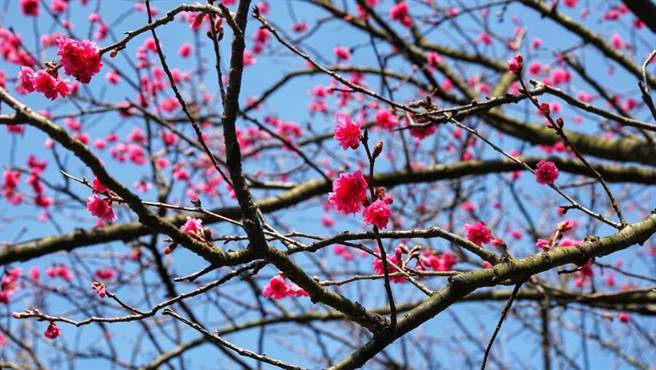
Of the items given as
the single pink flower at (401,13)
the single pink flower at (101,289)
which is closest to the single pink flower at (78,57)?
the single pink flower at (101,289)

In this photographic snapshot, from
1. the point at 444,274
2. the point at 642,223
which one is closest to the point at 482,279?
the point at 444,274

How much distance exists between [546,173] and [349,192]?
97cm

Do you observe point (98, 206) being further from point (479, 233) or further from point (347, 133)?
point (479, 233)

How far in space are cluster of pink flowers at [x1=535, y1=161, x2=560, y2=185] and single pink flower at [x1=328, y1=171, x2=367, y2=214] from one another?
36.0 inches

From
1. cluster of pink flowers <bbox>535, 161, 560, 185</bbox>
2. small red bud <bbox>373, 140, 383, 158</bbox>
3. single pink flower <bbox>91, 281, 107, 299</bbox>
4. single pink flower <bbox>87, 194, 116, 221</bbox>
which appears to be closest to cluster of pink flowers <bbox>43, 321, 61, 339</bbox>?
single pink flower <bbox>91, 281, 107, 299</bbox>

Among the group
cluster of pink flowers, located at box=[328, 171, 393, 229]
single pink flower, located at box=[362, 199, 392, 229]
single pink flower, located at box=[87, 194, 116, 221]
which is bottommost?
single pink flower, located at box=[362, 199, 392, 229]

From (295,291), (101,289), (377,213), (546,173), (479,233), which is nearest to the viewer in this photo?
(377,213)

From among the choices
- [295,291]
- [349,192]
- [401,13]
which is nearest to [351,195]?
[349,192]

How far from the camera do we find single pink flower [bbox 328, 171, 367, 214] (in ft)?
5.74

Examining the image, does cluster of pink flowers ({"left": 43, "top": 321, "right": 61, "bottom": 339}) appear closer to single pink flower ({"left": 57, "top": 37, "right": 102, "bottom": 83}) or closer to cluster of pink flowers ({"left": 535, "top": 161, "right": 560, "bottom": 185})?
single pink flower ({"left": 57, "top": 37, "right": 102, "bottom": 83})

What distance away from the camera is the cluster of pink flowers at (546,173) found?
2.36 meters

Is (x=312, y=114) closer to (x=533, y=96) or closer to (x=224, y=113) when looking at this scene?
(x=533, y=96)

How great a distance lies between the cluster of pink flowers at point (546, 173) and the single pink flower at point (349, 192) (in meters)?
0.92

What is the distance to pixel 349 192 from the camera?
1.78 meters
